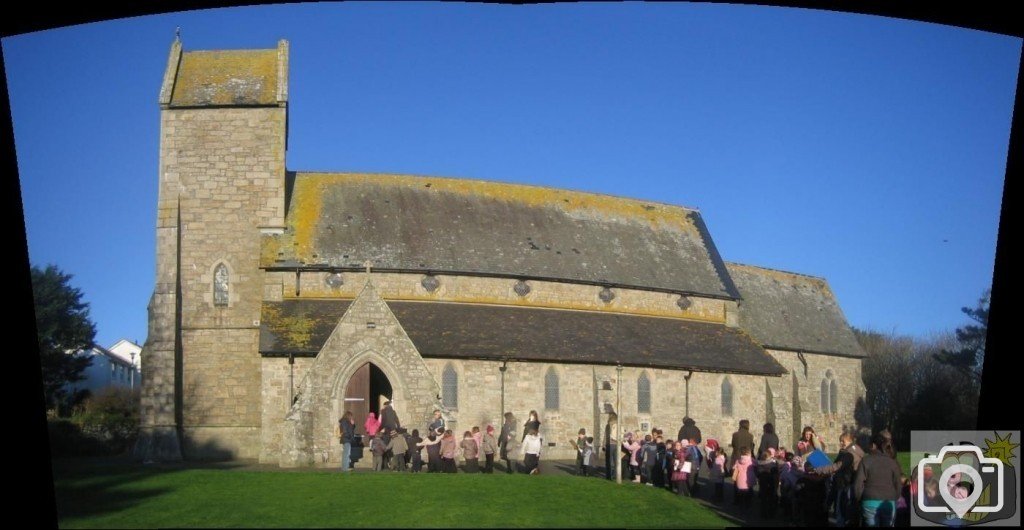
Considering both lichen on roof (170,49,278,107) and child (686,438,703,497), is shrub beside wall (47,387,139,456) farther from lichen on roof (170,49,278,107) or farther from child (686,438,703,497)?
child (686,438,703,497)

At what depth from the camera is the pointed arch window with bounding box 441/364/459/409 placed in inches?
1516

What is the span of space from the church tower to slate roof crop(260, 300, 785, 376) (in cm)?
241

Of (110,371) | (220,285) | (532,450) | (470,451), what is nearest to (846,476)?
(532,450)

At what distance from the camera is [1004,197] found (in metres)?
10.9

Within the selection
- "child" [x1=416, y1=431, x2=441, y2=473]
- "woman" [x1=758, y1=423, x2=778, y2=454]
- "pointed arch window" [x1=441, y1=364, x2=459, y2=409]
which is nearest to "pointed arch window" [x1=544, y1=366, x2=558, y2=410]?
"pointed arch window" [x1=441, y1=364, x2=459, y2=409]

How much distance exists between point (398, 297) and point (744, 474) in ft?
69.8

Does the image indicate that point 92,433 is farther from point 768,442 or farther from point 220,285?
point 768,442

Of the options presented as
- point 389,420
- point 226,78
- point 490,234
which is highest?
point 226,78

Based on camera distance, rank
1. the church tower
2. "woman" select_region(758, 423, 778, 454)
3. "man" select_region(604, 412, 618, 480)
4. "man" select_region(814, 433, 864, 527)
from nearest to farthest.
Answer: "man" select_region(814, 433, 864, 527) → "woman" select_region(758, 423, 778, 454) → "man" select_region(604, 412, 618, 480) → the church tower

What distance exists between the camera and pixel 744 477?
22984 millimetres

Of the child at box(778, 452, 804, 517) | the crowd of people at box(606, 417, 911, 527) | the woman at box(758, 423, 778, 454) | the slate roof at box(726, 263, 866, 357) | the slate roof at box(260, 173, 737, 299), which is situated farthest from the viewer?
the slate roof at box(726, 263, 866, 357)

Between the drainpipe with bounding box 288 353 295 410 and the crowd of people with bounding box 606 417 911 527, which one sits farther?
the drainpipe with bounding box 288 353 295 410
